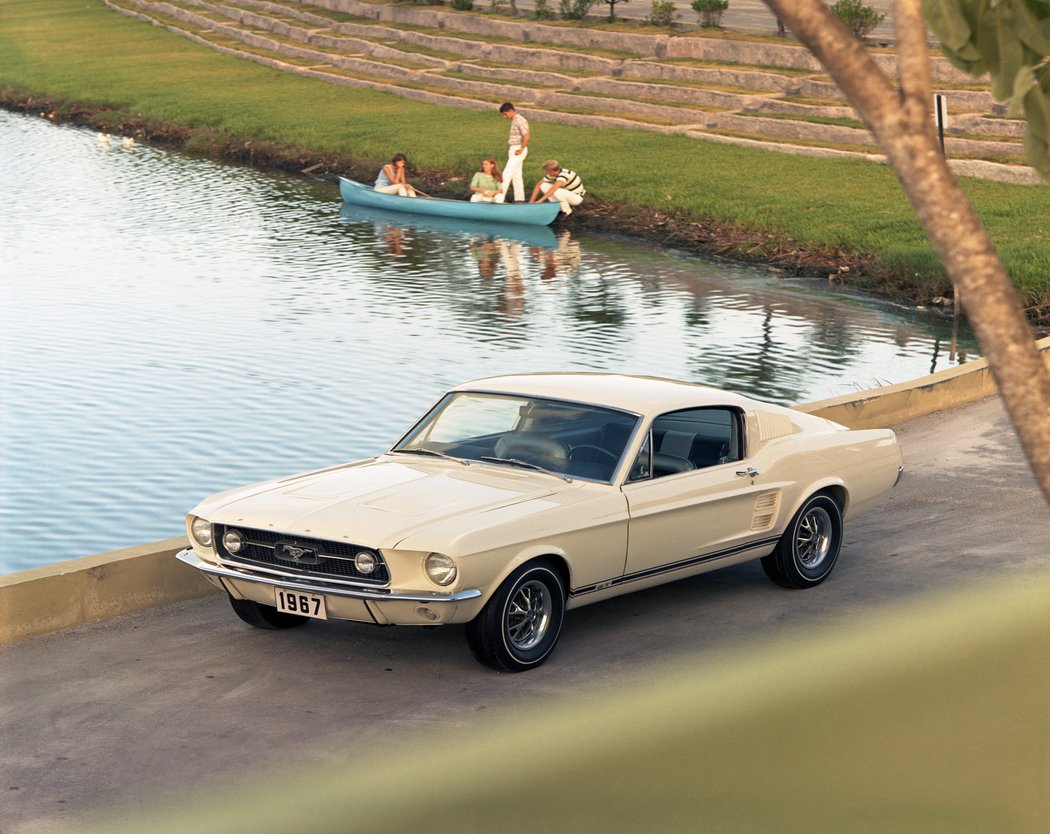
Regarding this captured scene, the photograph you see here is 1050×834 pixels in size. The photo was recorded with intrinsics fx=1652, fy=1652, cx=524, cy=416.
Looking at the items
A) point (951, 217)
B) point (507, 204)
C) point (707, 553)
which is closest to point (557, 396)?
point (707, 553)

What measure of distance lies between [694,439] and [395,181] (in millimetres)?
24228

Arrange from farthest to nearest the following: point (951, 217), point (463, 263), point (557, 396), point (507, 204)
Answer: point (507, 204), point (463, 263), point (557, 396), point (951, 217)

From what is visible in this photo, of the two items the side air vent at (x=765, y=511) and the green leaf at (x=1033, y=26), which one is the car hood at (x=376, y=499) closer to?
the side air vent at (x=765, y=511)

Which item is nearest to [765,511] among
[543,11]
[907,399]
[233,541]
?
[233,541]

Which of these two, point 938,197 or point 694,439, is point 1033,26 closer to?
point 938,197

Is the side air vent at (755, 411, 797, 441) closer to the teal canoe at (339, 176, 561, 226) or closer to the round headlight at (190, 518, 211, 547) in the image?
the round headlight at (190, 518, 211, 547)

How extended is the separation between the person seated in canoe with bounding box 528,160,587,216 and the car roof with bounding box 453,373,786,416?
71.9 feet

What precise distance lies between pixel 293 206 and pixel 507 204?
6.12 metres

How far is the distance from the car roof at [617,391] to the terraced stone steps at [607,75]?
22675 millimetres

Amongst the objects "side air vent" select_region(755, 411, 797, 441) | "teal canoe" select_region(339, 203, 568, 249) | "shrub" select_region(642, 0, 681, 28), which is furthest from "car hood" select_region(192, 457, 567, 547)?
"shrub" select_region(642, 0, 681, 28)

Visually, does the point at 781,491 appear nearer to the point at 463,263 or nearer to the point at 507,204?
the point at 463,263

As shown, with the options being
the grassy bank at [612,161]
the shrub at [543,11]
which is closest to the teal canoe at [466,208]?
the grassy bank at [612,161]

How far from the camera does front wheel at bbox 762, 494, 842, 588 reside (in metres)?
10.1

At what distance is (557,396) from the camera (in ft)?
31.3
